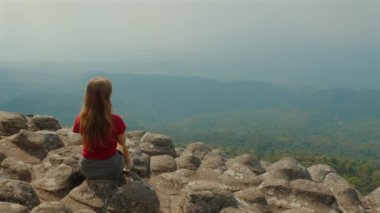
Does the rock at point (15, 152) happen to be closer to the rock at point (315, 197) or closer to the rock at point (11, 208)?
the rock at point (11, 208)

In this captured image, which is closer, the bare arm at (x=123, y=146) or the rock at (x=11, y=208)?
the rock at (x=11, y=208)

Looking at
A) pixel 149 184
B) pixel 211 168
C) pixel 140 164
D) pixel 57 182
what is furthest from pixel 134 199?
pixel 211 168

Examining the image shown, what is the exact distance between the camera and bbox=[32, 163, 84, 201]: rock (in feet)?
39.0

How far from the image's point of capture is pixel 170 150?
19344mm

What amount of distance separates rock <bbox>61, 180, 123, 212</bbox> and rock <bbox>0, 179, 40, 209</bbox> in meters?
0.92

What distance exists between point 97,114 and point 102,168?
1519mm

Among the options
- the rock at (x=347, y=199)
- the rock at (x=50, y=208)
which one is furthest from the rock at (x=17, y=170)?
the rock at (x=347, y=199)

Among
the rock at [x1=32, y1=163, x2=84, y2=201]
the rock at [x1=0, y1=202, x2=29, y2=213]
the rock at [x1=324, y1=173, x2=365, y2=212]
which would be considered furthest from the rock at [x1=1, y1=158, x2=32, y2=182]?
the rock at [x1=324, y1=173, x2=365, y2=212]

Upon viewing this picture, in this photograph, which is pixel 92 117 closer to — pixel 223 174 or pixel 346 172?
pixel 223 174

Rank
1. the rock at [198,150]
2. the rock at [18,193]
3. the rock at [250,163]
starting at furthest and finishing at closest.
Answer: the rock at [198,150], the rock at [250,163], the rock at [18,193]

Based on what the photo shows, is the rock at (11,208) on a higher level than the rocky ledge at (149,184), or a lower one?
higher

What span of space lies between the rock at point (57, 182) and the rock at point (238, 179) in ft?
17.2

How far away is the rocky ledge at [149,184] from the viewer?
10922 millimetres

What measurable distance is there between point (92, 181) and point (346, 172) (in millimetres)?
114070
